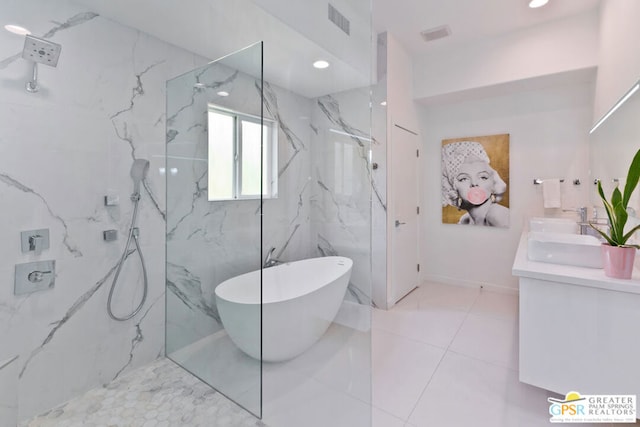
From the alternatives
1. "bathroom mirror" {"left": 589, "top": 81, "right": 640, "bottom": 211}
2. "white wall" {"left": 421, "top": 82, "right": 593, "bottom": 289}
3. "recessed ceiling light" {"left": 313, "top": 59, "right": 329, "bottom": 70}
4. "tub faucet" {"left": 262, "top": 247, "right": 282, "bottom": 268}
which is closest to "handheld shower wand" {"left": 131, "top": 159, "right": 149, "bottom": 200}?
"tub faucet" {"left": 262, "top": 247, "right": 282, "bottom": 268}

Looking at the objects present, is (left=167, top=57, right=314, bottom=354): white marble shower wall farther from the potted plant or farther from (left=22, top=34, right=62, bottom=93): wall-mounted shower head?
the potted plant

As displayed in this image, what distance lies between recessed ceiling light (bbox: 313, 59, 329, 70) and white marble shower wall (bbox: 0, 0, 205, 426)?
Result: 2.74 ft

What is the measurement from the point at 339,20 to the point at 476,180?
102 inches

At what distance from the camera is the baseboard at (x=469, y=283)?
3.66m

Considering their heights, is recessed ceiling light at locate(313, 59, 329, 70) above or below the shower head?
above

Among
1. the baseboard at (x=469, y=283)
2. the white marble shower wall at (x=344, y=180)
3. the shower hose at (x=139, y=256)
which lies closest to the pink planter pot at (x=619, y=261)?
the white marble shower wall at (x=344, y=180)

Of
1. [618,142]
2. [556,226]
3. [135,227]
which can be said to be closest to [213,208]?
[135,227]

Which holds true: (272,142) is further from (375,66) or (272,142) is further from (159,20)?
(375,66)

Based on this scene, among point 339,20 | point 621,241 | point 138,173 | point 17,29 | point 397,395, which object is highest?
point 339,20

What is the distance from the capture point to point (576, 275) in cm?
155

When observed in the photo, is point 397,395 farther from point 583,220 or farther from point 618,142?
point 583,220

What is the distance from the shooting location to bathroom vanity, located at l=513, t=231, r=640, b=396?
4.68 feet

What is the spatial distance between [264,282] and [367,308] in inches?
34.1

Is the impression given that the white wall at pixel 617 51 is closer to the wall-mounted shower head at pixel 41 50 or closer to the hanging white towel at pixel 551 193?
the hanging white towel at pixel 551 193
